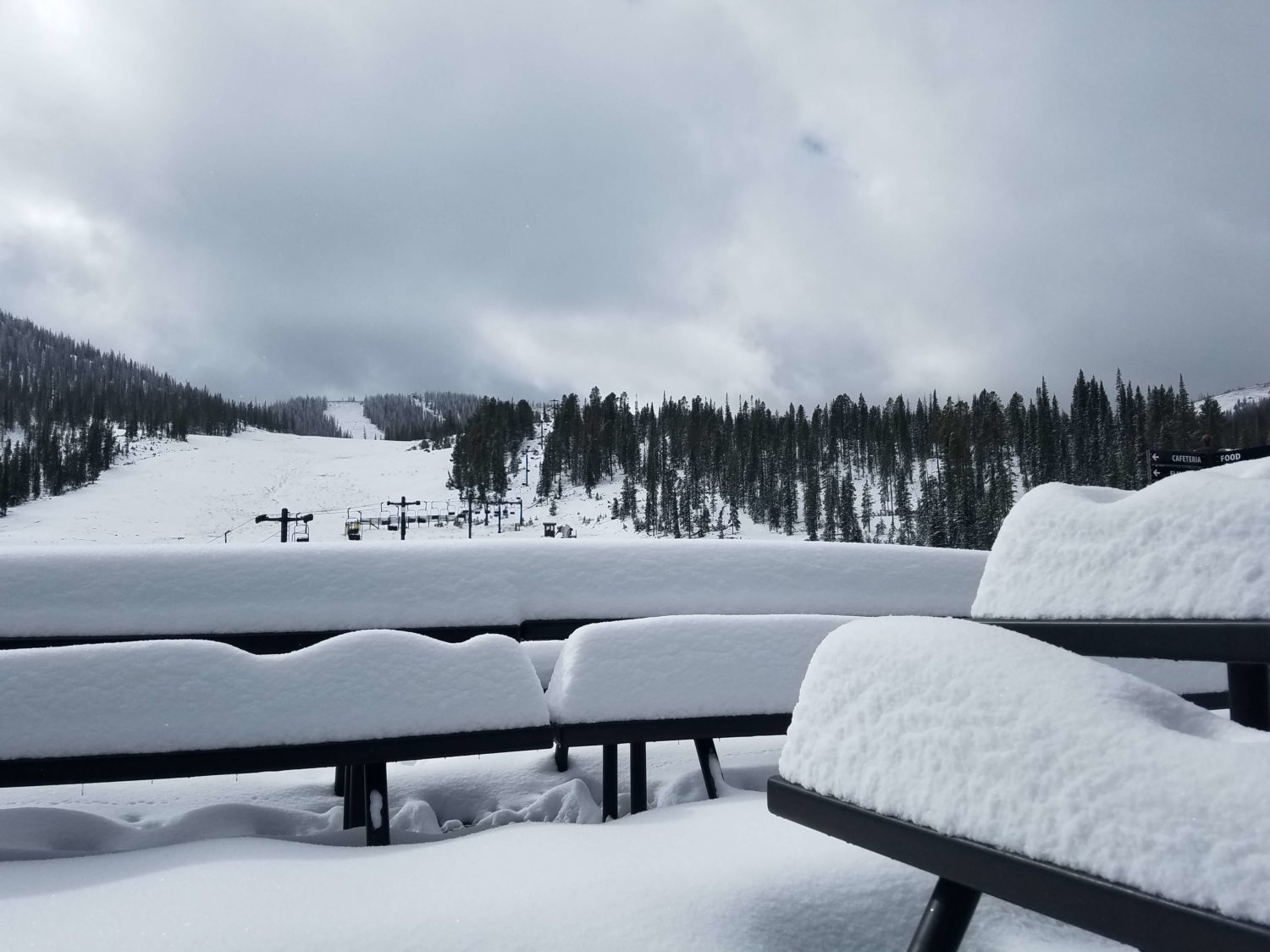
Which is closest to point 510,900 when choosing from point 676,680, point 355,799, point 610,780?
point 676,680

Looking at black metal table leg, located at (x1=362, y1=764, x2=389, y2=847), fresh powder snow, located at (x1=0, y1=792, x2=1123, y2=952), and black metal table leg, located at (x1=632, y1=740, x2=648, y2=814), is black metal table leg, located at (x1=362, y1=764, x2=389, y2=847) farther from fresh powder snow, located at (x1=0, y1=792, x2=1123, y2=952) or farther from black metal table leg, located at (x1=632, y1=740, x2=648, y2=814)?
black metal table leg, located at (x1=632, y1=740, x2=648, y2=814)

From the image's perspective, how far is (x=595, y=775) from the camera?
4.71 m

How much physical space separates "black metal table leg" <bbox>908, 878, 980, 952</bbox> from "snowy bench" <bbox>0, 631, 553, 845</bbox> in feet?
6.21

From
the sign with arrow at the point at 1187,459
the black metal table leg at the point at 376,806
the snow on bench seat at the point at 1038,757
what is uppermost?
the sign with arrow at the point at 1187,459

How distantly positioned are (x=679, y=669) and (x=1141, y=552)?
192 cm

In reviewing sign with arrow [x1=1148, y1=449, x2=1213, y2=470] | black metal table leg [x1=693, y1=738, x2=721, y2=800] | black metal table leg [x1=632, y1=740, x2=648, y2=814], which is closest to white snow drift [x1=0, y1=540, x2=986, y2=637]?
black metal table leg [x1=693, y1=738, x2=721, y2=800]

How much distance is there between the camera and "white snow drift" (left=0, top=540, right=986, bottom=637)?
4.25 meters

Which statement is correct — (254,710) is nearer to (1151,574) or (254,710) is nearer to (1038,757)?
(1038,757)

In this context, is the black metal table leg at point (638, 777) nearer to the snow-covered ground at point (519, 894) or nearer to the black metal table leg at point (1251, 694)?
the snow-covered ground at point (519, 894)

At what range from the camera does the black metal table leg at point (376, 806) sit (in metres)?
2.86

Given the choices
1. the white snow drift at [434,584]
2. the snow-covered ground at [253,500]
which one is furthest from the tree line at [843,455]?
the white snow drift at [434,584]

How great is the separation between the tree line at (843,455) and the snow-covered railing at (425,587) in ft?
172

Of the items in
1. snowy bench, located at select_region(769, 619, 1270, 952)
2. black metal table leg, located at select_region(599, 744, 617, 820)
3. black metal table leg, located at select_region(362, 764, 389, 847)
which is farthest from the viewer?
black metal table leg, located at select_region(599, 744, 617, 820)

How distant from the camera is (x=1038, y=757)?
3.58ft
